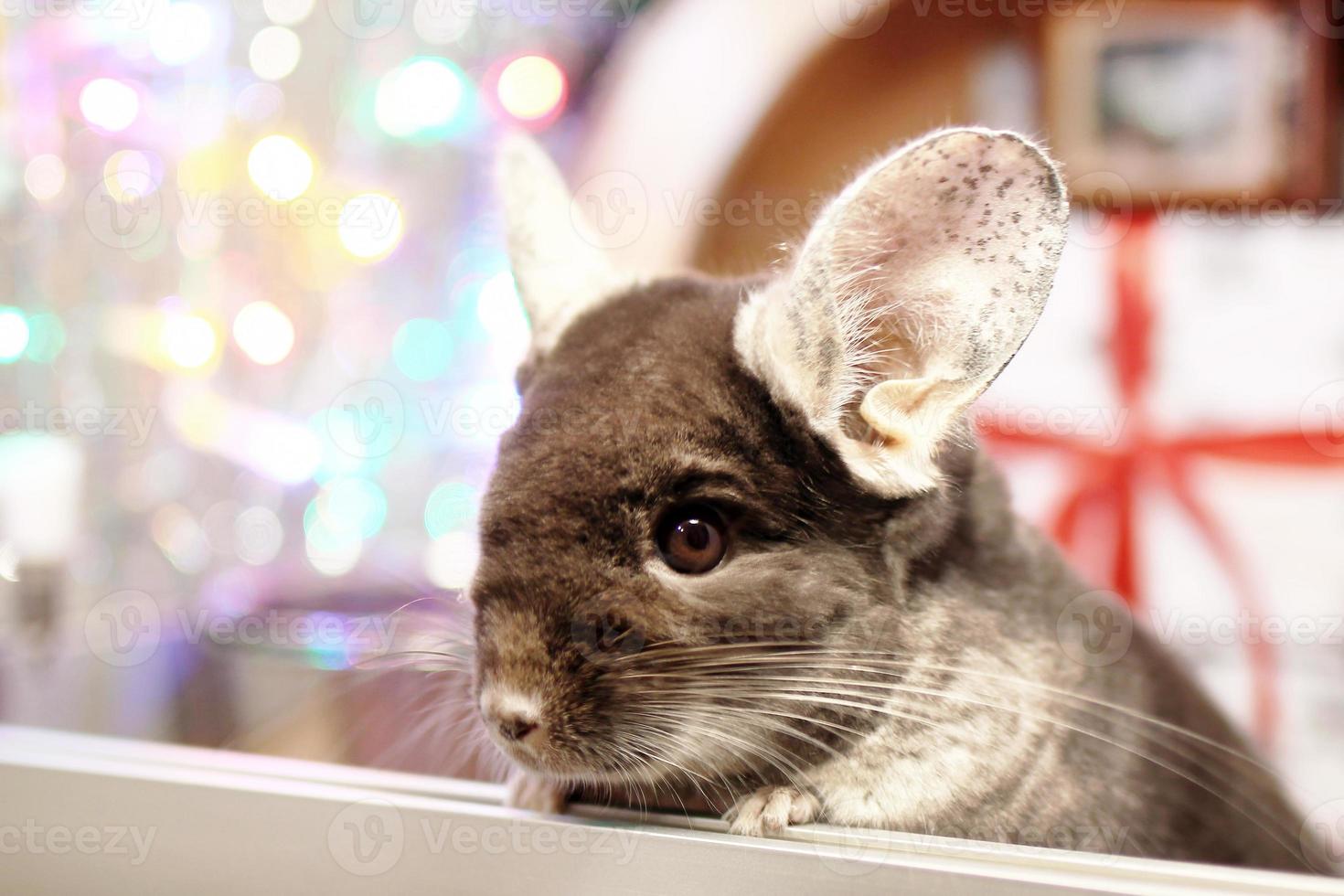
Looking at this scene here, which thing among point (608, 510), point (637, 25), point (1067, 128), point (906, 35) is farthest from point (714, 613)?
point (637, 25)

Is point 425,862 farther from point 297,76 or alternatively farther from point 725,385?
point 297,76

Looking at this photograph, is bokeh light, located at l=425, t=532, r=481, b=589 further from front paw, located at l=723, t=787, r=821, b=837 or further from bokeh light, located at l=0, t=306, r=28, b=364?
bokeh light, located at l=0, t=306, r=28, b=364

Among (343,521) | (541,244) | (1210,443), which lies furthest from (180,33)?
(1210,443)

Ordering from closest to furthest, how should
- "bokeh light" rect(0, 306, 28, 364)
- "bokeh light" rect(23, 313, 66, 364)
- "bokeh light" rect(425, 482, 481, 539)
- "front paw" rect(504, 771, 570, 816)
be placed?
"front paw" rect(504, 771, 570, 816) → "bokeh light" rect(425, 482, 481, 539) → "bokeh light" rect(0, 306, 28, 364) → "bokeh light" rect(23, 313, 66, 364)

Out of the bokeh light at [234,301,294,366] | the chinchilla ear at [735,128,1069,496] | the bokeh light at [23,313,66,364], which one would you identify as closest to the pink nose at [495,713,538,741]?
the chinchilla ear at [735,128,1069,496]

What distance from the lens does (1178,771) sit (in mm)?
1116

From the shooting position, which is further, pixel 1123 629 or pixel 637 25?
pixel 637 25

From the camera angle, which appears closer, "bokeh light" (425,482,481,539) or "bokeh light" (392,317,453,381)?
"bokeh light" (425,482,481,539)

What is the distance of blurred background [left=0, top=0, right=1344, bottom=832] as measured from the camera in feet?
6.57

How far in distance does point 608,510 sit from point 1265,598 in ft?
5.46

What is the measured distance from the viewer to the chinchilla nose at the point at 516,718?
854 millimetres

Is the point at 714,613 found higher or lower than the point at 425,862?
higher

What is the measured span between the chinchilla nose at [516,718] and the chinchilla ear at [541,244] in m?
0.43

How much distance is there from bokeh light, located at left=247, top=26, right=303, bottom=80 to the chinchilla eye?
1.89m
